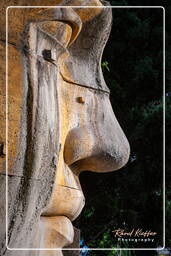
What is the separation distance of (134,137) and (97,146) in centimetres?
398

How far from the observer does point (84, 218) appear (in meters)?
7.15

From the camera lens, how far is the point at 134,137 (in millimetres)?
7039

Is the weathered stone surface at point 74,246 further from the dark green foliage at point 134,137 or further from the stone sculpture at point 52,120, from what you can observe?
the dark green foliage at point 134,137

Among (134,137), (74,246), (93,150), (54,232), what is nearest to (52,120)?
(93,150)

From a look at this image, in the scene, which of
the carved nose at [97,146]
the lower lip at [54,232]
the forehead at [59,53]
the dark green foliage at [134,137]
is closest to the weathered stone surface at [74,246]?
the lower lip at [54,232]

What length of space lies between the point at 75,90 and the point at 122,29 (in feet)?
15.4

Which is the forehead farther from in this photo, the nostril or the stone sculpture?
the nostril

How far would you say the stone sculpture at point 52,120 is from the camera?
8.52ft

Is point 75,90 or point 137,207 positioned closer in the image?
point 75,90

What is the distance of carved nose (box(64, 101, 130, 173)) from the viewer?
299cm

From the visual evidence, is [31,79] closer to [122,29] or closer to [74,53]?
[74,53]

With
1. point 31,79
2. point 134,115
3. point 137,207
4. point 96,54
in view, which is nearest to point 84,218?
point 137,207

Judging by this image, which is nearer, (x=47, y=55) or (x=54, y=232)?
(x=47, y=55)

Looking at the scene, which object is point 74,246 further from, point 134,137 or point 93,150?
point 134,137
